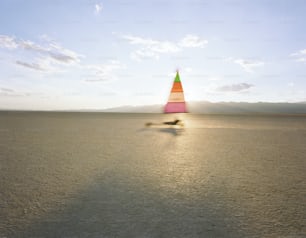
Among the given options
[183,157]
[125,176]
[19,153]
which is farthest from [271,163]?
[19,153]

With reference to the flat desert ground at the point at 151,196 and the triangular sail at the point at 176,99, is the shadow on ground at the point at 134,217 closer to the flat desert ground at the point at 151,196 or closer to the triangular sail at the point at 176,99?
the flat desert ground at the point at 151,196

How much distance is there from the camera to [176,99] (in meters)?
16.9

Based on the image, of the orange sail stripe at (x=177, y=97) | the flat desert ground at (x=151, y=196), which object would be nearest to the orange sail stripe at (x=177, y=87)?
the orange sail stripe at (x=177, y=97)

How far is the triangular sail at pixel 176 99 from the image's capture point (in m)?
16.7

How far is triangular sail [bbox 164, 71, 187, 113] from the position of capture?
54.9ft

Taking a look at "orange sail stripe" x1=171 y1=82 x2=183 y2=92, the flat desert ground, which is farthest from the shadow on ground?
"orange sail stripe" x1=171 y1=82 x2=183 y2=92

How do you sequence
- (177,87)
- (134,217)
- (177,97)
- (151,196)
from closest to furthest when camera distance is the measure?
(134,217) → (151,196) → (177,87) → (177,97)

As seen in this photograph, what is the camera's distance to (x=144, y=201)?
3801 millimetres

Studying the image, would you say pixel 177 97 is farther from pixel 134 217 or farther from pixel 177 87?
pixel 134 217

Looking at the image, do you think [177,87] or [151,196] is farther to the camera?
[177,87]

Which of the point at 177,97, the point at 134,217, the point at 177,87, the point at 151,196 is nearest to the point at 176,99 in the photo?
the point at 177,97

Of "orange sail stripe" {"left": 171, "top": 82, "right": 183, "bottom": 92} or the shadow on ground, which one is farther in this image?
"orange sail stripe" {"left": 171, "top": 82, "right": 183, "bottom": 92}

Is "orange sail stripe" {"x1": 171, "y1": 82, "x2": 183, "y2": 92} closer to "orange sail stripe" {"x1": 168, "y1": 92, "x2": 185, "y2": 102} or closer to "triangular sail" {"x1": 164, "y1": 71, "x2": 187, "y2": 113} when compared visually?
"triangular sail" {"x1": 164, "y1": 71, "x2": 187, "y2": 113}

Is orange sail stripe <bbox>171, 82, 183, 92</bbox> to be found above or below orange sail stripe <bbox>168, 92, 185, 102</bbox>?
above
